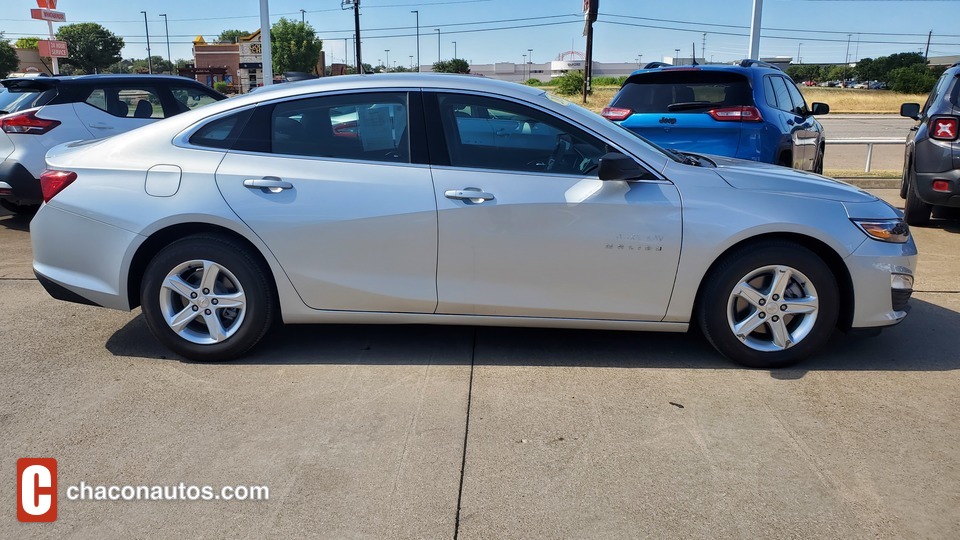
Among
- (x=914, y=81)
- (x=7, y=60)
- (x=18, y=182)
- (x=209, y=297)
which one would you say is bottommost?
(x=209, y=297)

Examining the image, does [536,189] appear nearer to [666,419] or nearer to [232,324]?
[666,419]

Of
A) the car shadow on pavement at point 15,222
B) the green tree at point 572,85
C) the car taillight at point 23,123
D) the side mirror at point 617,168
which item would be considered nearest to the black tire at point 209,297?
the side mirror at point 617,168

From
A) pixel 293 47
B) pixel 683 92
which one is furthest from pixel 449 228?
pixel 293 47

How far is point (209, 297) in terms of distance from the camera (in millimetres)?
4293

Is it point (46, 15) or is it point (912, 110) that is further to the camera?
point (46, 15)

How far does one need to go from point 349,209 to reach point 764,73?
498 centimetres

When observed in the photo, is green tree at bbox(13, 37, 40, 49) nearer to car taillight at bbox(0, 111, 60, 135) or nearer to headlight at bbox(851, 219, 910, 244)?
car taillight at bbox(0, 111, 60, 135)

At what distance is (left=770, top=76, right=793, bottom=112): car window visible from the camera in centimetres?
764

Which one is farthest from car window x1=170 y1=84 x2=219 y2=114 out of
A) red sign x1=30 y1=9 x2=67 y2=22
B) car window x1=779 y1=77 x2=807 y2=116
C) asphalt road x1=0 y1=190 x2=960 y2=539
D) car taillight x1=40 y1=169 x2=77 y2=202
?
red sign x1=30 y1=9 x2=67 y2=22

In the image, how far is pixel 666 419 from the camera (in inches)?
145

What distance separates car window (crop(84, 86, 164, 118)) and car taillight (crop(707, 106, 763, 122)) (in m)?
6.34

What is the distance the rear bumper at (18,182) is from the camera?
25.2 feet

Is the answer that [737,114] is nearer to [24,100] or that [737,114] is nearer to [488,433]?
[488,433]

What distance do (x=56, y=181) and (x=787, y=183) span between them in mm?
4231
